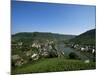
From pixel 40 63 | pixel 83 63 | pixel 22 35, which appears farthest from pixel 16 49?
pixel 83 63

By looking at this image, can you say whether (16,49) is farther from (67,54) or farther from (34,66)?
(67,54)

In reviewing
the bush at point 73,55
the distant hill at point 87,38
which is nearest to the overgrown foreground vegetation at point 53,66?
the bush at point 73,55

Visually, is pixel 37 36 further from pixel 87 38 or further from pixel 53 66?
pixel 87 38

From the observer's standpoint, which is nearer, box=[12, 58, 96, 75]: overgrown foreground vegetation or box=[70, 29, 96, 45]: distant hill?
box=[12, 58, 96, 75]: overgrown foreground vegetation

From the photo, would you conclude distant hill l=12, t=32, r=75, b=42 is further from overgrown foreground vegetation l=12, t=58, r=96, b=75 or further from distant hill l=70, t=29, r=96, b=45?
overgrown foreground vegetation l=12, t=58, r=96, b=75

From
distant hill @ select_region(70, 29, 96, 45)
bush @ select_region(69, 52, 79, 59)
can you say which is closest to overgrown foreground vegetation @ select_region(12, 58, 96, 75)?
bush @ select_region(69, 52, 79, 59)

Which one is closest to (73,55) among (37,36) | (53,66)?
(53,66)
